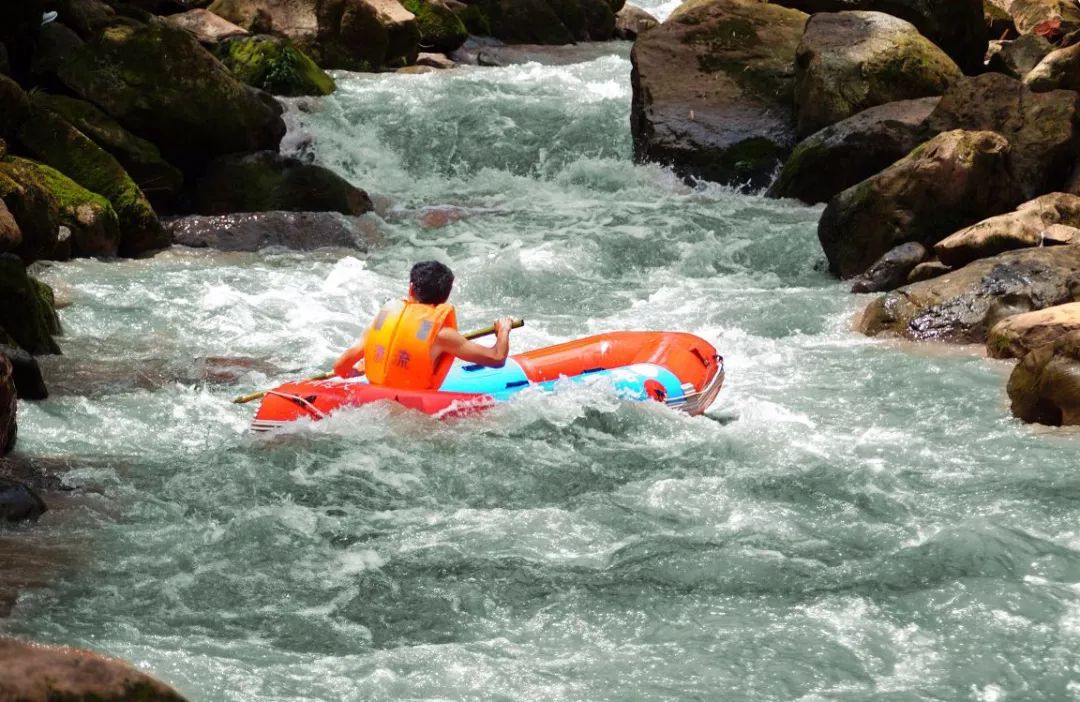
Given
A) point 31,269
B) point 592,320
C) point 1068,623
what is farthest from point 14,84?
point 1068,623

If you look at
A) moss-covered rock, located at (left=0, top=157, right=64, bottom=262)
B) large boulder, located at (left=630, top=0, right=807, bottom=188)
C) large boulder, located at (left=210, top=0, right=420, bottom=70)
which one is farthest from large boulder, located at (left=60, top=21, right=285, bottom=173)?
large boulder, located at (left=630, top=0, right=807, bottom=188)

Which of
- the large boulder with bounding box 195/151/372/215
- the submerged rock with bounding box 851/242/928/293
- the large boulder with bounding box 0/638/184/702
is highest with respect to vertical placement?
the large boulder with bounding box 0/638/184/702

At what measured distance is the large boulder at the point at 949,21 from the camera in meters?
14.2

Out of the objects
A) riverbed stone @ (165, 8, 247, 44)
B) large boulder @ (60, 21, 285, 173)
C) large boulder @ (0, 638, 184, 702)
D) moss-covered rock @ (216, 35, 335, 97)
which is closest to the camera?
large boulder @ (0, 638, 184, 702)

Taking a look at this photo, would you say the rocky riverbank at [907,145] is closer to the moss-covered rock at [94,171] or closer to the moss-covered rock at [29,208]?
the moss-covered rock at [94,171]

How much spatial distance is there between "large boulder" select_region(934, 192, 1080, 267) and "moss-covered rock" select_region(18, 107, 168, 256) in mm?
5780

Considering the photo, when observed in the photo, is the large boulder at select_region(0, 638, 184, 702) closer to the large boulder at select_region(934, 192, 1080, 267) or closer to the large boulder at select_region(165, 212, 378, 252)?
the large boulder at select_region(934, 192, 1080, 267)

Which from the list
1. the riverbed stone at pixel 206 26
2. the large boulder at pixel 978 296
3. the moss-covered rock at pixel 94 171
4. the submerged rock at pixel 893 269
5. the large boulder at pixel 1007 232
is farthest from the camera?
the riverbed stone at pixel 206 26

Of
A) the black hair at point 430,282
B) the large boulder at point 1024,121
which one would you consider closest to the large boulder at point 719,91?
the large boulder at point 1024,121

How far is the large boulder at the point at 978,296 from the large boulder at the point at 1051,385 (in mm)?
1348

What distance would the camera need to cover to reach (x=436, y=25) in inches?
682

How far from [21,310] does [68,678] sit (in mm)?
5661

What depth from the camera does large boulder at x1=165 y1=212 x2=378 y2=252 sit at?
10797 millimetres

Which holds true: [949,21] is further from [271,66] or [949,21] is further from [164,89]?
[164,89]
